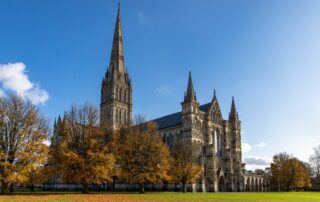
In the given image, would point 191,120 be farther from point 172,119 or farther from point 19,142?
point 19,142

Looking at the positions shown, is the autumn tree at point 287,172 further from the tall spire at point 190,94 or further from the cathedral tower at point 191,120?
the tall spire at point 190,94

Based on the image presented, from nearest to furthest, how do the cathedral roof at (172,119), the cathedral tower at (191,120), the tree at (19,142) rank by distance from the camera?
the tree at (19,142) < the cathedral tower at (191,120) < the cathedral roof at (172,119)

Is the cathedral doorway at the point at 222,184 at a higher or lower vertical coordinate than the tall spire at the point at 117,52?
lower

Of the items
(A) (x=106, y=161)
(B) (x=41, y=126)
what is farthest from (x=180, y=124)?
(B) (x=41, y=126)

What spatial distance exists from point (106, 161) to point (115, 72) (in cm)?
6098

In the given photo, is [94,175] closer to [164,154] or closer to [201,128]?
[164,154]

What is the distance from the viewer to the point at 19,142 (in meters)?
37.0

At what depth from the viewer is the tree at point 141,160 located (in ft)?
167

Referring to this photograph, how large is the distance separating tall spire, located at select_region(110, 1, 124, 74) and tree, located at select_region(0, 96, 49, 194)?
65.7 meters

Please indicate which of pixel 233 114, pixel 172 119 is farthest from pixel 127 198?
pixel 233 114

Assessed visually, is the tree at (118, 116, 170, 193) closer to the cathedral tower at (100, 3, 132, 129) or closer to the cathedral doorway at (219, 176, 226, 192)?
the cathedral doorway at (219, 176, 226, 192)

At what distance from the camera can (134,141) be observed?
5256 centimetres

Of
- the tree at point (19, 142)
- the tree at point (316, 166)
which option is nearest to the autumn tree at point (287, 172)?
the tree at point (316, 166)

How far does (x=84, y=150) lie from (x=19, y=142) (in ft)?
36.0
